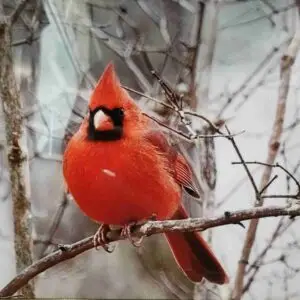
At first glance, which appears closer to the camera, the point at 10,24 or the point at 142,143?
the point at 142,143

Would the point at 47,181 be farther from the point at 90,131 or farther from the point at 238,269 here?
the point at 238,269

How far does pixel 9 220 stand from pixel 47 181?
0.41 feet

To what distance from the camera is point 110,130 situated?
136cm

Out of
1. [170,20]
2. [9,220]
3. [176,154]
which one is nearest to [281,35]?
[170,20]

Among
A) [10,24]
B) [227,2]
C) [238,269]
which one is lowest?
[238,269]

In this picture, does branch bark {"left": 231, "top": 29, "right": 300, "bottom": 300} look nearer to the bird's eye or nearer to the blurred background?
the blurred background

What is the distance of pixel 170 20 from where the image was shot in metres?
1.59

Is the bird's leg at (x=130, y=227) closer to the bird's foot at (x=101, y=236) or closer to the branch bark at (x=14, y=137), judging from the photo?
the bird's foot at (x=101, y=236)

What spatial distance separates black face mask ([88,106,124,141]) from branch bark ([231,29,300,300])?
335mm

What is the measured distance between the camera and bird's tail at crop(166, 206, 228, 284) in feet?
4.76

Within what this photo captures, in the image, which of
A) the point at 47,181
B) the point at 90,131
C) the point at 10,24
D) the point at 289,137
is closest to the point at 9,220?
the point at 47,181

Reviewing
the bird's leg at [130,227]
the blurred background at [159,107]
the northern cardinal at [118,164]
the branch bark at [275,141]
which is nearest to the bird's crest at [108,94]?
the northern cardinal at [118,164]

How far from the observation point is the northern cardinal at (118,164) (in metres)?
1.36

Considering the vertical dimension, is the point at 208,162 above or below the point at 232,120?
below
